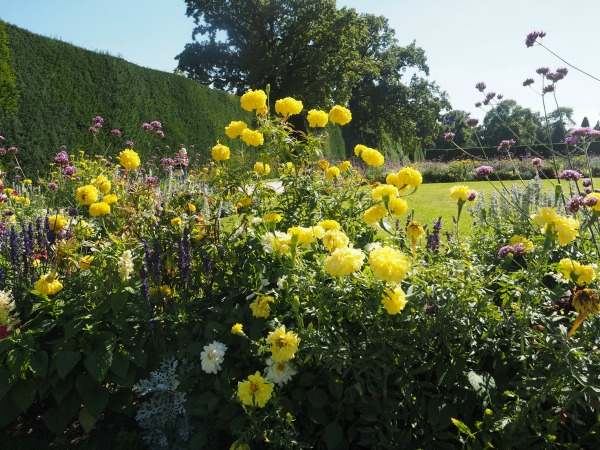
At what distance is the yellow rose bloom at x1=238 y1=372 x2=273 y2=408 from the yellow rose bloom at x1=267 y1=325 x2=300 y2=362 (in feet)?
0.34

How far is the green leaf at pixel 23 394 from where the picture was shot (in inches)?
76.4

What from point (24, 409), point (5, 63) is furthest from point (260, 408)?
point (5, 63)

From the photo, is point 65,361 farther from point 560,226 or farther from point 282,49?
point 282,49

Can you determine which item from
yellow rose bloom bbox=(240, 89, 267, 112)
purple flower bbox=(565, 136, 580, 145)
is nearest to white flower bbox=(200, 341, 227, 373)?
yellow rose bloom bbox=(240, 89, 267, 112)

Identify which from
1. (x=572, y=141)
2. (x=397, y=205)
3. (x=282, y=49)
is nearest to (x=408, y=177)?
(x=397, y=205)

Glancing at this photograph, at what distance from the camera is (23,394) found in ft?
6.40

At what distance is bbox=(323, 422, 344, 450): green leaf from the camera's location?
165cm

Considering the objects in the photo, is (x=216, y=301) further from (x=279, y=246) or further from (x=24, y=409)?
(x=24, y=409)

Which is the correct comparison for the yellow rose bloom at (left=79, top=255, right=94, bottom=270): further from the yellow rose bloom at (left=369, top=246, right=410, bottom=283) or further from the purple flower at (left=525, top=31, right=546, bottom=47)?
the purple flower at (left=525, top=31, right=546, bottom=47)

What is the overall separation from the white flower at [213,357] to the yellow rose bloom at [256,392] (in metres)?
0.15

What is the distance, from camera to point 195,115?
1346 cm

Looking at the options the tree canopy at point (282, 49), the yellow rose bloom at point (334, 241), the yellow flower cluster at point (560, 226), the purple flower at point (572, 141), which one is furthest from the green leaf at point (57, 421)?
the tree canopy at point (282, 49)

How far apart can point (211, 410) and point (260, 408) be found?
0.18 m

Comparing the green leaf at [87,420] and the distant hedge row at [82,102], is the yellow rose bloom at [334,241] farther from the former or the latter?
the distant hedge row at [82,102]
